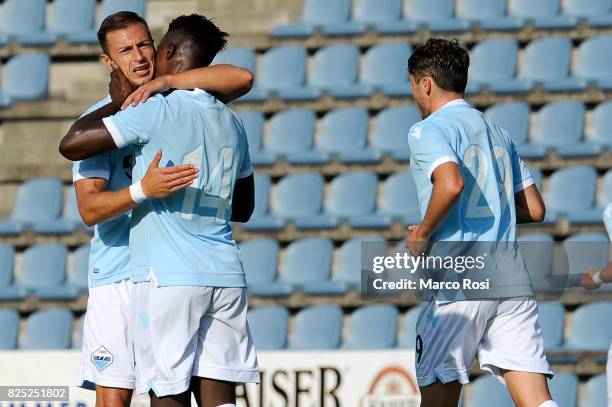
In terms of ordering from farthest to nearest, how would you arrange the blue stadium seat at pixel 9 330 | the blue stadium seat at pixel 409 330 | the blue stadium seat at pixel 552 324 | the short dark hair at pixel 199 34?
the blue stadium seat at pixel 9 330 < the blue stadium seat at pixel 409 330 < the blue stadium seat at pixel 552 324 < the short dark hair at pixel 199 34

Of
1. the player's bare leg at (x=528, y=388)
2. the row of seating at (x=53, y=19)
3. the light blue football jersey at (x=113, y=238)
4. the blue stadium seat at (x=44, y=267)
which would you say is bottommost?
the player's bare leg at (x=528, y=388)

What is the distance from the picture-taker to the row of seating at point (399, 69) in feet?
30.9

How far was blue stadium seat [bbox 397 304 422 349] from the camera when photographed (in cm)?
813

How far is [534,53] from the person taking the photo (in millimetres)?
9562

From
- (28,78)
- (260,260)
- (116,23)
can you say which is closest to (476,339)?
(116,23)

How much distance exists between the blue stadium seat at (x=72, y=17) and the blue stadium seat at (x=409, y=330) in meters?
3.92

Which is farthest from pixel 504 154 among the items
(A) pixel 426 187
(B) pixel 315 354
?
(B) pixel 315 354

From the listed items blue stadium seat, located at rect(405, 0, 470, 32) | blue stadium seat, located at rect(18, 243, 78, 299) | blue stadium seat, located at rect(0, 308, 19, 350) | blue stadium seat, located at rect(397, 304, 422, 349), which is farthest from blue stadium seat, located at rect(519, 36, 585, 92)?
blue stadium seat, located at rect(0, 308, 19, 350)

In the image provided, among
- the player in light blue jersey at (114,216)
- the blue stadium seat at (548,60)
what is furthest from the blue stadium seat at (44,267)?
the player in light blue jersey at (114,216)

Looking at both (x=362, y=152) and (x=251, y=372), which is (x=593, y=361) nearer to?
(x=362, y=152)

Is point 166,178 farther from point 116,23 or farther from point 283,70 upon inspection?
point 283,70

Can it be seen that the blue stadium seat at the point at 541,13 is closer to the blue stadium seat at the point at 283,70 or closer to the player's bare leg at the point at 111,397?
the blue stadium seat at the point at 283,70

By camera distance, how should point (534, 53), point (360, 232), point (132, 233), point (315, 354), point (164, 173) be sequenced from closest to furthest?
point (164, 173) → point (132, 233) → point (315, 354) → point (360, 232) → point (534, 53)

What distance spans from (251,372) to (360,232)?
15.5 feet
